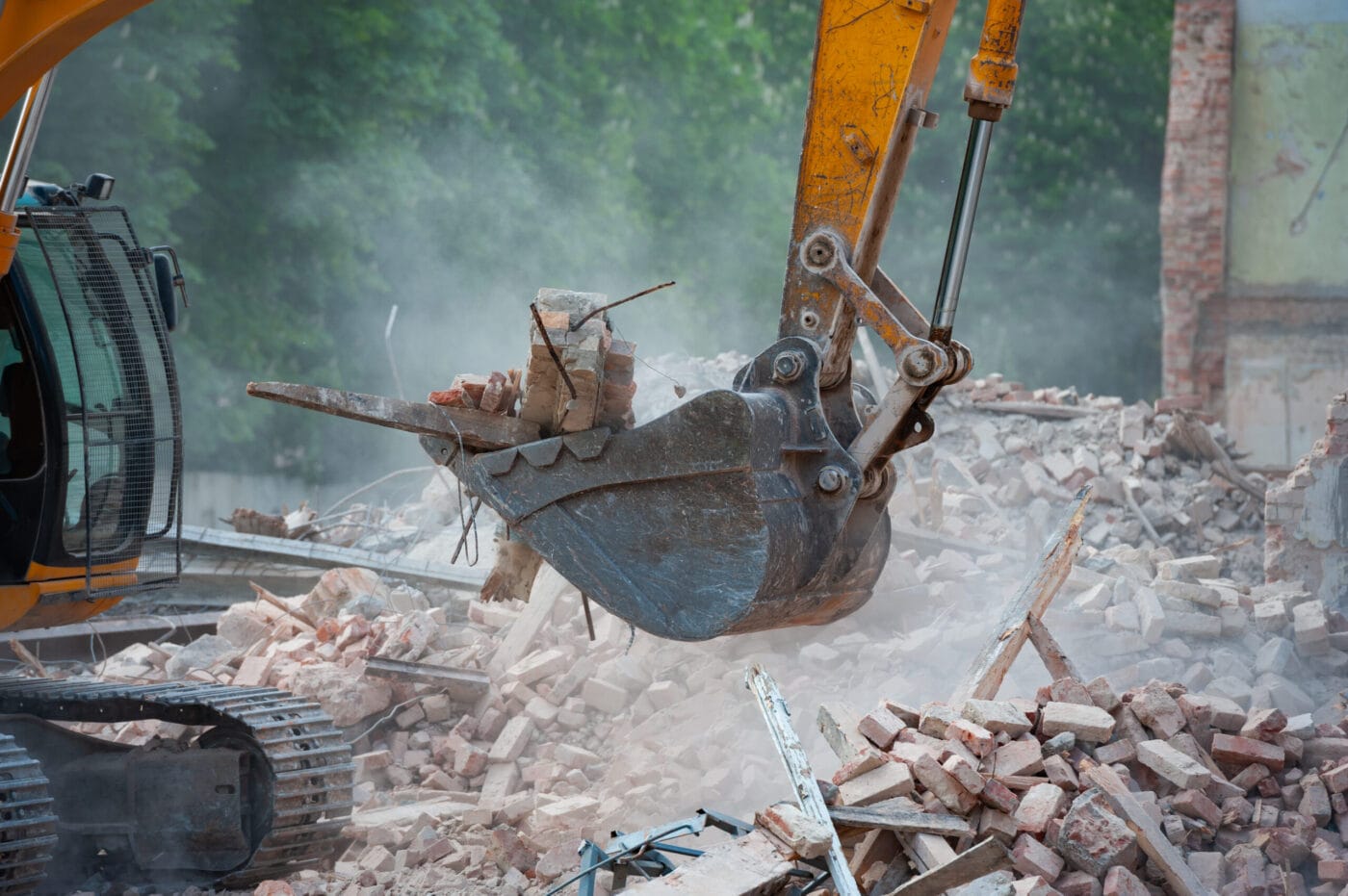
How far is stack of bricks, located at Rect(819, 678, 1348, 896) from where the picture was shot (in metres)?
4.23

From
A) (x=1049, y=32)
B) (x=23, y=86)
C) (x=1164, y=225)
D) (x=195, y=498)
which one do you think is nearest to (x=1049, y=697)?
(x=23, y=86)

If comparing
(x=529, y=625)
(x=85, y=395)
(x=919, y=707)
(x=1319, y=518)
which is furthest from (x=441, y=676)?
(x=1319, y=518)

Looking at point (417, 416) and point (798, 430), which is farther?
point (417, 416)

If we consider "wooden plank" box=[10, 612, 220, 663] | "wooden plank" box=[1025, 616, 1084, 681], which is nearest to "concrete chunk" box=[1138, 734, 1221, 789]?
"wooden plank" box=[1025, 616, 1084, 681]

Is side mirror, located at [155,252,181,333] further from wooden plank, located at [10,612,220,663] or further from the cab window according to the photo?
wooden plank, located at [10,612,220,663]

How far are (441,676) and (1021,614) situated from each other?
276 cm

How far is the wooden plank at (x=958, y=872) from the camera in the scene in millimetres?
4055

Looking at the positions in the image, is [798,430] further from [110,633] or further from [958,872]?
[110,633]

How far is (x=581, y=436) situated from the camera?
4.05 m

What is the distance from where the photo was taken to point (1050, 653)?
5.45 metres

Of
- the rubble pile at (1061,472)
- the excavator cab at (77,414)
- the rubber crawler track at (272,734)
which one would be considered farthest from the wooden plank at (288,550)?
the rubber crawler track at (272,734)

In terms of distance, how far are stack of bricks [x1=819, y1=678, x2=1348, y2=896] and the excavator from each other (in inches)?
28.1

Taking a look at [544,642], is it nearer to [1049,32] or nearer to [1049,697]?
[1049,697]

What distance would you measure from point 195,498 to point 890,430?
48.5ft
